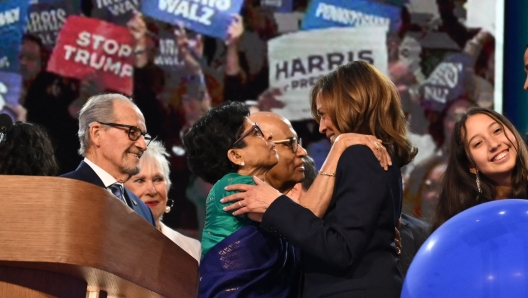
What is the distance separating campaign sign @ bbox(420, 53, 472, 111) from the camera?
562 cm

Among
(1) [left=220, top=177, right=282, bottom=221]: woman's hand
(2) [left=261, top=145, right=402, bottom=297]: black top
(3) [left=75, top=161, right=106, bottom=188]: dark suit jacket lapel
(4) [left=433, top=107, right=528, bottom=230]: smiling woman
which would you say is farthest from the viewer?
(3) [left=75, top=161, right=106, bottom=188]: dark suit jacket lapel

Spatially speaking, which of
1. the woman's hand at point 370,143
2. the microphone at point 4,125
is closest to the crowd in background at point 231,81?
the woman's hand at point 370,143

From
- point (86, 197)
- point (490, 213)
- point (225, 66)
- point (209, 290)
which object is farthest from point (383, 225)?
point (225, 66)

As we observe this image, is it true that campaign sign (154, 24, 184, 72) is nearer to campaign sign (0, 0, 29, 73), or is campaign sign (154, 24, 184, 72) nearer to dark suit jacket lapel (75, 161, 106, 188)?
campaign sign (0, 0, 29, 73)

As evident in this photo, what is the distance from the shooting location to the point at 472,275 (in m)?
1.88

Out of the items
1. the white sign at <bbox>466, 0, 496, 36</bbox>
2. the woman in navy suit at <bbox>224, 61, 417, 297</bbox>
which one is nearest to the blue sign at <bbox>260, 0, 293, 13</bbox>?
the white sign at <bbox>466, 0, 496, 36</bbox>

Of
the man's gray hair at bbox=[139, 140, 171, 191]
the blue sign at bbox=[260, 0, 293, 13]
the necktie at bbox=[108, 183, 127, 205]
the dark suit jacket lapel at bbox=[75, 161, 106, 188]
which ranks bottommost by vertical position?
the man's gray hair at bbox=[139, 140, 171, 191]

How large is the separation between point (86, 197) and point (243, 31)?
13.6 feet

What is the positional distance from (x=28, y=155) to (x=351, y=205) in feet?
6.01

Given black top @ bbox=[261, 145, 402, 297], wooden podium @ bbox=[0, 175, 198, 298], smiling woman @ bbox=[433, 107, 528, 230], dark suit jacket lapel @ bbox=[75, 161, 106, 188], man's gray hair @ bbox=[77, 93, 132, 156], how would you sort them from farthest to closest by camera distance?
man's gray hair @ bbox=[77, 93, 132, 156] → dark suit jacket lapel @ bbox=[75, 161, 106, 188] → smiling woman @ bbox=[433, 107, 528, 230] → black top @ bbox=[261, 145, 402, 297] → wooden podium @ bbox=[0, 175, 198, 298]

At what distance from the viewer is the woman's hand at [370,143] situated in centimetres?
238

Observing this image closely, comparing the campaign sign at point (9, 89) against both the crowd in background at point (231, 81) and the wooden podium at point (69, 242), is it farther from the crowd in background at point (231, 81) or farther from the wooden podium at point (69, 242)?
the wooden podium at point (69, 242)

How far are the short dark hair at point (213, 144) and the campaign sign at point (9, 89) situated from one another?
3.12 metres

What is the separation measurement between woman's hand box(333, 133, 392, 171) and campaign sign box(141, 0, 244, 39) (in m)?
3.41
